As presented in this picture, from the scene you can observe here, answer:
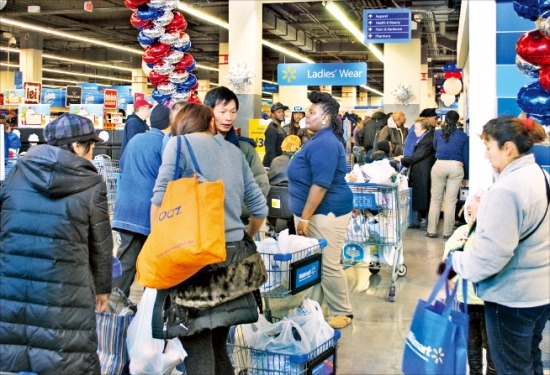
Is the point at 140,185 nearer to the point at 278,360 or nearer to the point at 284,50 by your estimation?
the point at 278,360

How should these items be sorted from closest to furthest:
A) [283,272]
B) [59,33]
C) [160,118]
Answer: [283,272] < [160,118] < [59,33]

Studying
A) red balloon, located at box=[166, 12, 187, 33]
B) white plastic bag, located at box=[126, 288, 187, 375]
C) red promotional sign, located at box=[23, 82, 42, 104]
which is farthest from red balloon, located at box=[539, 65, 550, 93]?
red promotional sign, located at box=[23, 82, 42, 104]

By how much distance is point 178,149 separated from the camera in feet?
9.09

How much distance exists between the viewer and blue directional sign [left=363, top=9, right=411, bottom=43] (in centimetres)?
1380

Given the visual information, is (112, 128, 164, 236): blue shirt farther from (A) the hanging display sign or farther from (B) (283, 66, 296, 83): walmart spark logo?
(A) the hanging display sign

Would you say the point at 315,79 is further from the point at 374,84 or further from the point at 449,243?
the point at 374,84

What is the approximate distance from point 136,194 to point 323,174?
1.24 m

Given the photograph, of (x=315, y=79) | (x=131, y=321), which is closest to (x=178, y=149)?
(x=131, y=321)

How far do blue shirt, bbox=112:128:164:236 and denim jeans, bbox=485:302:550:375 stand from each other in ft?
6.92

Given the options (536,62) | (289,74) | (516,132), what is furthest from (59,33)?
(516,132)

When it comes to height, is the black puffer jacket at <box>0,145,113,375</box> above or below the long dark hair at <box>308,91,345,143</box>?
below

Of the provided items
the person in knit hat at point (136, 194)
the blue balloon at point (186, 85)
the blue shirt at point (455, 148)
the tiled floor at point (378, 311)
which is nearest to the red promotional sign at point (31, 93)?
the blue balloon at point (186, 85)

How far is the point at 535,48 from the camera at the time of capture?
3834 mm

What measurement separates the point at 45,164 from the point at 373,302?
3698 millimetres
